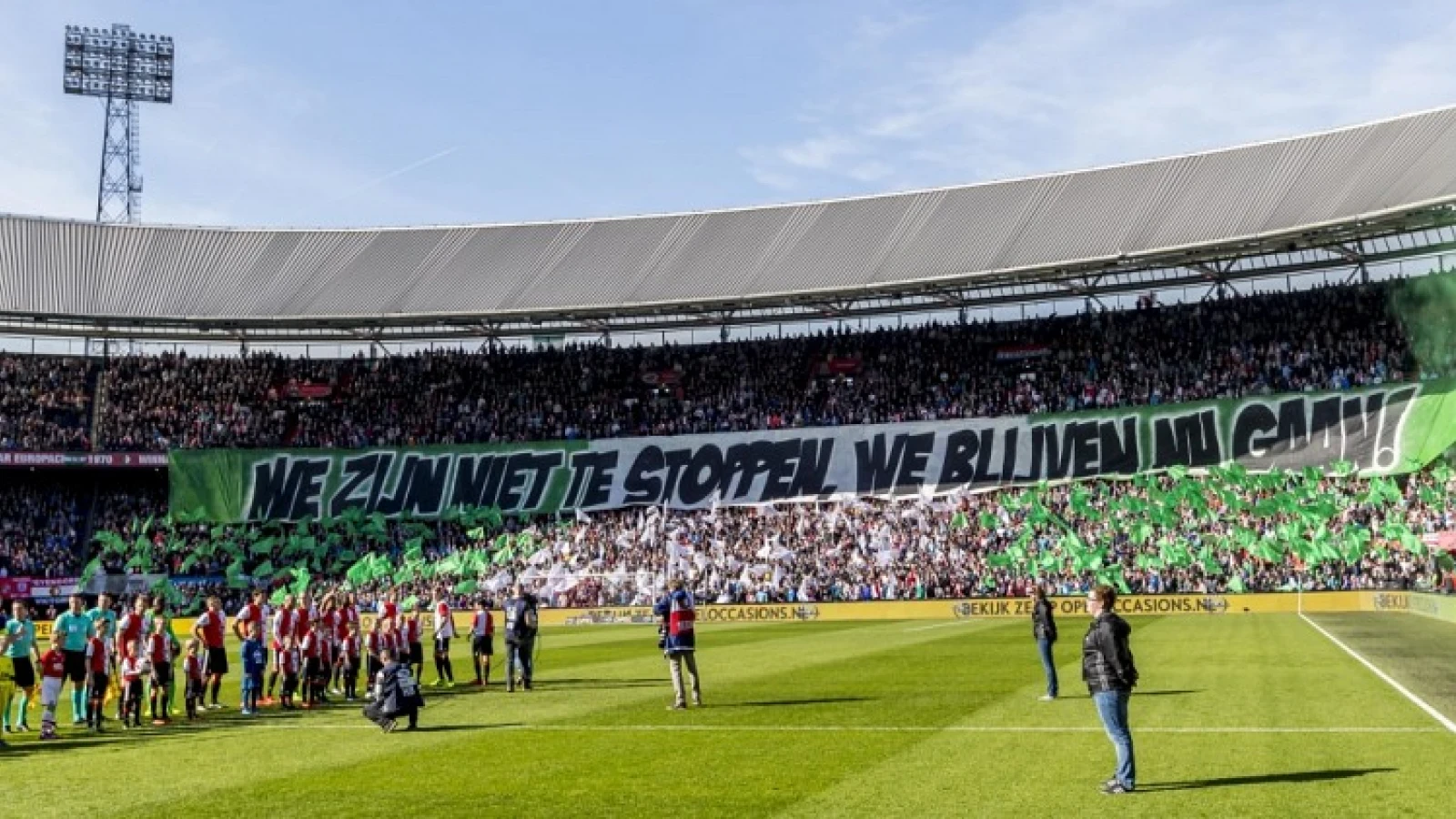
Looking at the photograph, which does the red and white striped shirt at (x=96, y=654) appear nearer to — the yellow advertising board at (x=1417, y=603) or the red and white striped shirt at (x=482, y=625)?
the red and white striped shirt at (x=482, y=625)

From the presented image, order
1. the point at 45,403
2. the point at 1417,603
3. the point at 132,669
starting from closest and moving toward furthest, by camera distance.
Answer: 1. the point at 132,669
2. the point at 1417,603
3. the point at 45,403

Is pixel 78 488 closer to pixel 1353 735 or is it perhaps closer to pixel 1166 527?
pixel 1166 527

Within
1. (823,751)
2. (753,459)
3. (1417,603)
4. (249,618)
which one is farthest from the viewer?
(753,459)

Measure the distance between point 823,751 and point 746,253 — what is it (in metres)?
53.2

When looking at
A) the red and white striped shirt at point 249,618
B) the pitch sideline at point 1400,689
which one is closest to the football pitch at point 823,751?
the pitch sideline at point 1400,689

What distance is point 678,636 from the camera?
21.8 m

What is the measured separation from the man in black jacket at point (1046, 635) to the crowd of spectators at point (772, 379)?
3994 centimetres

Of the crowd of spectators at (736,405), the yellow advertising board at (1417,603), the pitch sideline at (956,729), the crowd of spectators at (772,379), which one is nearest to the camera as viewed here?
the pitch sideline at (956,729)

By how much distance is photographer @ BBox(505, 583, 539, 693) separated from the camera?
26359 mm

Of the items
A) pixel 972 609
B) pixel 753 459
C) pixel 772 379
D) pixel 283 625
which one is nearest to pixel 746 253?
pixel 772 379

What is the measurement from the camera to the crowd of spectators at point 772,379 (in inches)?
2371

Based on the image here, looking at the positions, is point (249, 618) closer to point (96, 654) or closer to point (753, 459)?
point (96, 654)

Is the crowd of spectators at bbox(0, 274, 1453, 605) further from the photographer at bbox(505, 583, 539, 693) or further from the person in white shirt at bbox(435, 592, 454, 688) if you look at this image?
the photographer at bbox(505, 583, 539, 693)

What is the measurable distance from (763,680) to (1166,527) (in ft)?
107
